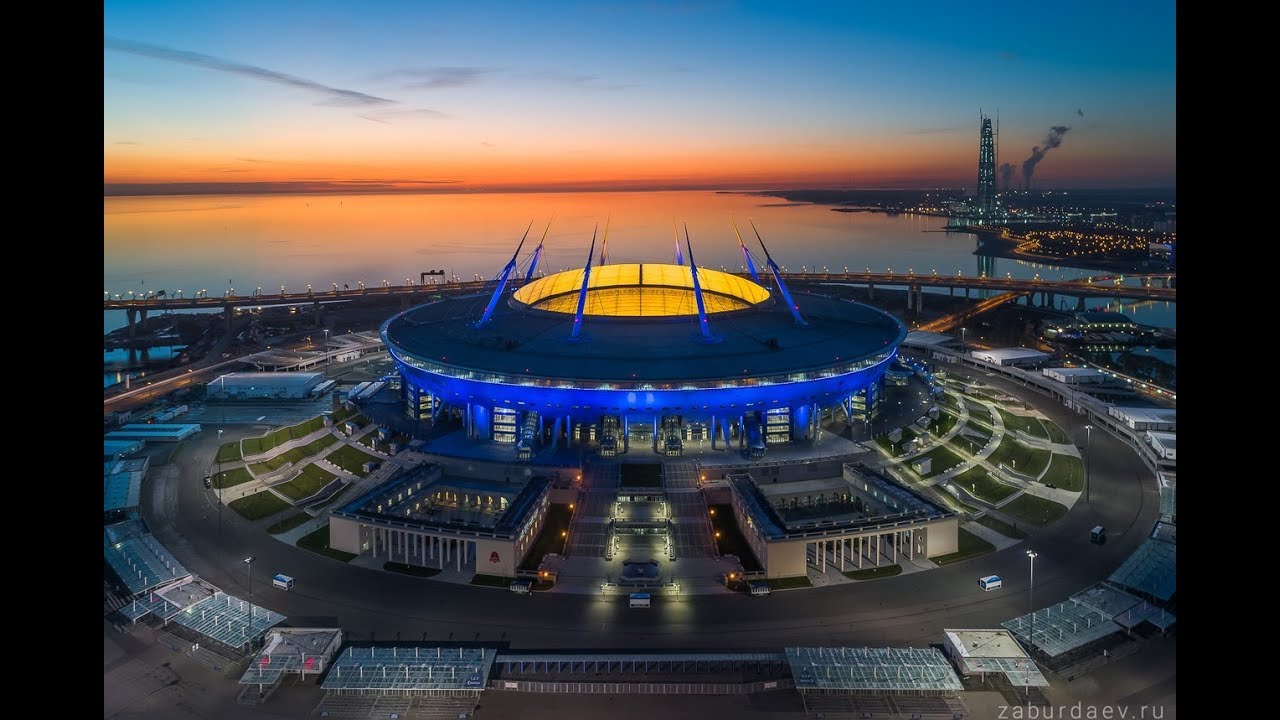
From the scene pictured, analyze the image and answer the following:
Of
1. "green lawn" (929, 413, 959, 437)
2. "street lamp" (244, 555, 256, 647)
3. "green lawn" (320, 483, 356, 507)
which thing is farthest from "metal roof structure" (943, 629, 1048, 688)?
"green lawn" (320, 483, 356, 507)

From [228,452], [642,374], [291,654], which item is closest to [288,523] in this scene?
[228,452]

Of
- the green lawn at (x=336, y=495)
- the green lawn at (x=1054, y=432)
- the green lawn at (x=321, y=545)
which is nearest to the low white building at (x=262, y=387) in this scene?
the green lawn at (x=336, y=495)

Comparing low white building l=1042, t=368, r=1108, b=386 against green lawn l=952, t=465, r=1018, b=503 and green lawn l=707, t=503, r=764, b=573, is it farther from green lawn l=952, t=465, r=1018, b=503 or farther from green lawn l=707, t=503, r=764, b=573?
green lawn l=707, t=503, r=764, b=573

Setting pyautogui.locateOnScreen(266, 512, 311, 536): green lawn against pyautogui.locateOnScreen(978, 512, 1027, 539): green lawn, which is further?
pyautogui.locateOnScreen(266, 512, 311, 536): green lawn

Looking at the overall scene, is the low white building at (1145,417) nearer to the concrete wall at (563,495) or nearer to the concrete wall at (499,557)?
the concrete wall at (563,495)

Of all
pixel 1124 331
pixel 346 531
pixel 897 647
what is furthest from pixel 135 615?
pixel 1124 331

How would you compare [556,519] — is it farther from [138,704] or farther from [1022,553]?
[1022,553]

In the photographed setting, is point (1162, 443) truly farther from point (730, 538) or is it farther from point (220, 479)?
point (220, 479)
